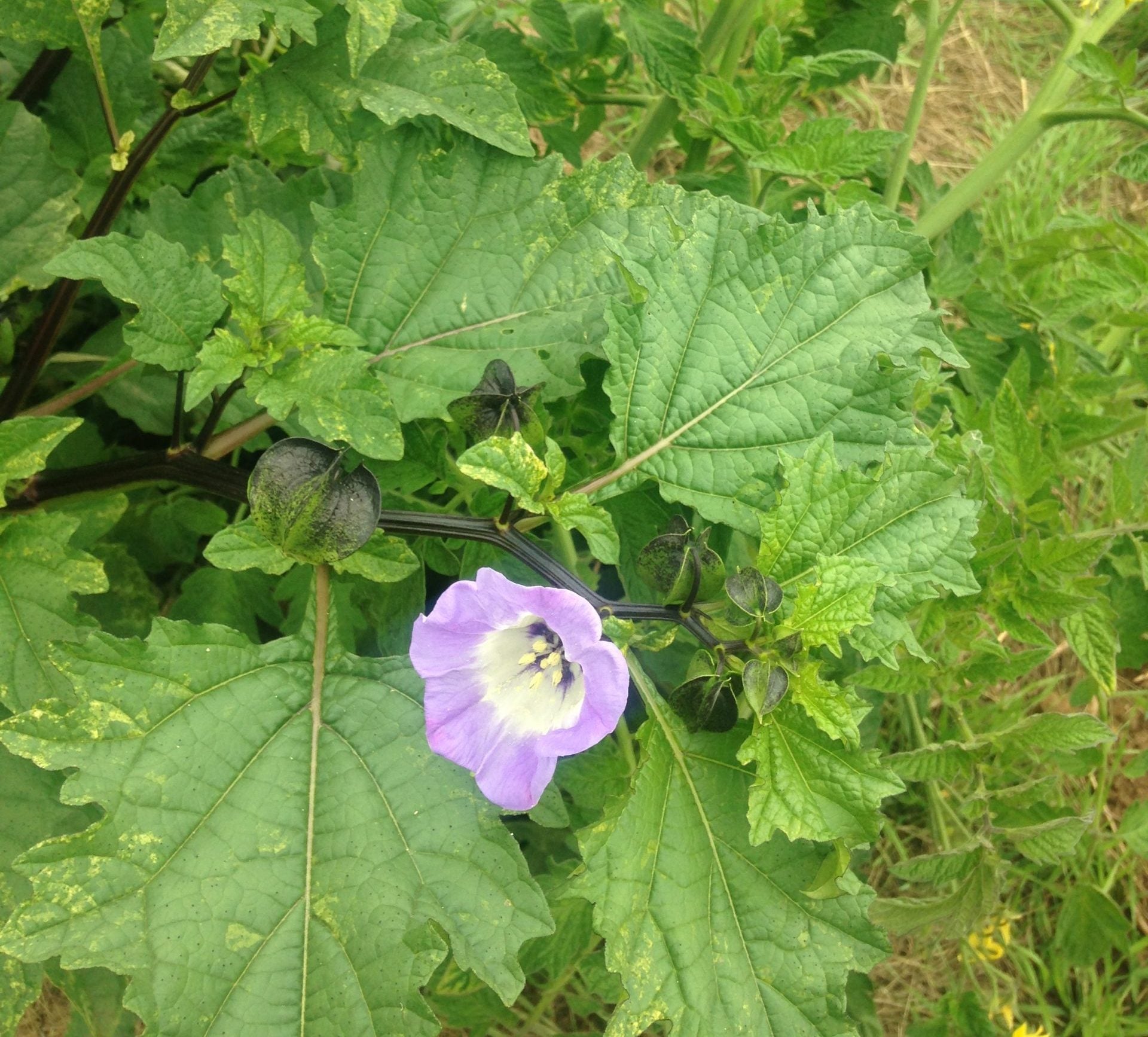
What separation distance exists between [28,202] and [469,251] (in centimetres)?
79

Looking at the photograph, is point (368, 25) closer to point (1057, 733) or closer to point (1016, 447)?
point (1016, 447)

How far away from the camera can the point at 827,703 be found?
1230 mm

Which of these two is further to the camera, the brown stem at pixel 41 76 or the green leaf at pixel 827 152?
the brown stem at pixel 41 76

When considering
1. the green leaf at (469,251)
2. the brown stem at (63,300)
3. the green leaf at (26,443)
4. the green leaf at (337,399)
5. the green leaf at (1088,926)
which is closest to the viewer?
the green leaf at (337,399)

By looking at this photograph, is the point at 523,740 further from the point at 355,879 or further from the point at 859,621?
the point at 859,621

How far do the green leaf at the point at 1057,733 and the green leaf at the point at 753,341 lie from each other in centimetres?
62

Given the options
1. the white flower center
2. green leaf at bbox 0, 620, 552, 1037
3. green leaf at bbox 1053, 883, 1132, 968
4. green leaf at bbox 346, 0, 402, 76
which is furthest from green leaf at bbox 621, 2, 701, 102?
green leaf at bbox 1053, 883, 1132, 968

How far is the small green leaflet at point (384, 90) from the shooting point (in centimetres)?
151

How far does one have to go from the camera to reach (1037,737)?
171 centimetres

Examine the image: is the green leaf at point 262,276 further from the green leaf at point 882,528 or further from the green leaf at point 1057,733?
the green leaf at point 1057,733

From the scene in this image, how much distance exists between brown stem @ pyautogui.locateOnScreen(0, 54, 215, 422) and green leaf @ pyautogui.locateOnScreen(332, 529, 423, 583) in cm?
71

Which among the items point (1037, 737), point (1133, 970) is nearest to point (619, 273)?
point (1037, 737)

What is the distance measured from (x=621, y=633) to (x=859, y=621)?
264 millimetres

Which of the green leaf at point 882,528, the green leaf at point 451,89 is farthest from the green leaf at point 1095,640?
the green leaf at point 451,89
